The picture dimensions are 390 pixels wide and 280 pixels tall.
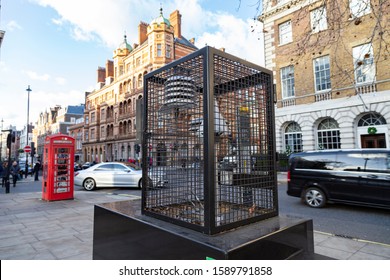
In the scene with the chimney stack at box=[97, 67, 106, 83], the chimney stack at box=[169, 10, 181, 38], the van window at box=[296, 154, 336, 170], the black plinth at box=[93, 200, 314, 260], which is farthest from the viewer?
the chimney stack at box=[97, 67, 106, 83]

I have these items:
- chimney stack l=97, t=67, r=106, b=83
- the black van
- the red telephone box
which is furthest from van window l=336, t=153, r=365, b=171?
chimney stack l=97, t=67, r=106, b=83

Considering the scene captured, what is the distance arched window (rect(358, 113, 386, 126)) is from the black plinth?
55.0ft

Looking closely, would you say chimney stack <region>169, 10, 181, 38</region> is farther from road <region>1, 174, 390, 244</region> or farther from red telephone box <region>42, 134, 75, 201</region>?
road <region>1, 174, 390, 244</region>

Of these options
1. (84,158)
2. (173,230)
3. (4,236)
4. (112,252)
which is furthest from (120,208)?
(84,158)

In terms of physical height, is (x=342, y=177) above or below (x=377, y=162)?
below

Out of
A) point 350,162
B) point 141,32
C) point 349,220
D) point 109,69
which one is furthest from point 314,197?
point 109,69

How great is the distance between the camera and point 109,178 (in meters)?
12.6

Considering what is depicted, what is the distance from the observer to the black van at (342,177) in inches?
261

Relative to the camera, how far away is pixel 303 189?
804cm

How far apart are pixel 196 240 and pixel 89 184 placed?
40.7 feet

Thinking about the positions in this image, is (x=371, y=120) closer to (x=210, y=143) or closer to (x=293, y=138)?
(x=293, y=138)

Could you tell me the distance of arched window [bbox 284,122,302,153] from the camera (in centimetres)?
1891
